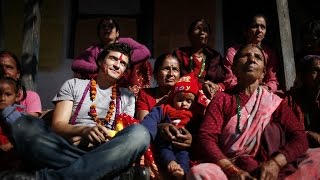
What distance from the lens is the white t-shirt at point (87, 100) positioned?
407 cm

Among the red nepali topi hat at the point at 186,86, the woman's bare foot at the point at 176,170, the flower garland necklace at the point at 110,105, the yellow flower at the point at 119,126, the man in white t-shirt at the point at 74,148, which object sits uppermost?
the red nepali topi hat at the point at 186,86

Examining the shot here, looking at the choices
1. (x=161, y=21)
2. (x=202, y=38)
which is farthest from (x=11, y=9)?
(x=202, y=38)

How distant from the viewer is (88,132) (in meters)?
3.52

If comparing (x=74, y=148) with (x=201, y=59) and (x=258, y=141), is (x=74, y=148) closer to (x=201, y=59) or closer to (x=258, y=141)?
(x=258, y=141)

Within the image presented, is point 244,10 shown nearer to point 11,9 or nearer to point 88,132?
point 11,9

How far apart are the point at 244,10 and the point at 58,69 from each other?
9.91 feet

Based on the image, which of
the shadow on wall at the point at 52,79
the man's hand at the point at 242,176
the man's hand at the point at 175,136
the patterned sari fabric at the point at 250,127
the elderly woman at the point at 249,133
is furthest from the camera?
the shadow on wall at the point at 52,79

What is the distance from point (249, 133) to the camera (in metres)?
3.63

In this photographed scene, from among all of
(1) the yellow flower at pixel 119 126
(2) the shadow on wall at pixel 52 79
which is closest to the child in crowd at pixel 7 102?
(1) the yellow flower at pixel 119 126

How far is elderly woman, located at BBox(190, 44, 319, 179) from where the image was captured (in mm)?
3383

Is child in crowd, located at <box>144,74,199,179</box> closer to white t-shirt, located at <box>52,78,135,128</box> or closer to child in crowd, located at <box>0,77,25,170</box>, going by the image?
white t-shirt, located at <box>52,78,135,128</box>

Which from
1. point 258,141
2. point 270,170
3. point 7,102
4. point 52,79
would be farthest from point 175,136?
point 52,79

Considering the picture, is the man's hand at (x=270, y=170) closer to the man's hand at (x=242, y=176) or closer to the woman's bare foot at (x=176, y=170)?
the man's hand at (x=242, y=176)

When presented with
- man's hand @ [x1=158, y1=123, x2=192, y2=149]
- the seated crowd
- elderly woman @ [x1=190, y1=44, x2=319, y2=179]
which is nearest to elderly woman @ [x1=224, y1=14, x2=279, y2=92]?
the seated crowd
